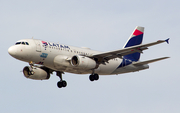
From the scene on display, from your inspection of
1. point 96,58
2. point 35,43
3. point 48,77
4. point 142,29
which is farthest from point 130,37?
point 35,43

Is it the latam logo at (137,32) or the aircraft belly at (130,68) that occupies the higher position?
the latam logo at (137,32)

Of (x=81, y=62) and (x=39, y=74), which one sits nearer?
(x=81, y=62)

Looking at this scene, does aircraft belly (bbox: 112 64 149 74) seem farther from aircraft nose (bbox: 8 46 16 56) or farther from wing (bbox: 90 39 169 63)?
aircraft nose (bbox: 8 46 16 56)

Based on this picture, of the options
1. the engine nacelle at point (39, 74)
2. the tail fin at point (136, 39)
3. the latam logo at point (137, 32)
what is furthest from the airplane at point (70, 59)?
the latam logo at point (137, 32)

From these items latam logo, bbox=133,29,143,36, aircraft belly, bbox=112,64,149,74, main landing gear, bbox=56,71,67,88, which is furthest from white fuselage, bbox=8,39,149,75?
latam logo, bbox=133,29,143,36

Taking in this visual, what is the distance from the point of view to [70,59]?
1715 inches

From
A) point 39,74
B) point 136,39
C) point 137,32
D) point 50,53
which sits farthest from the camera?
point 137,32

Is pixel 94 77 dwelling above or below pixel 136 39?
below

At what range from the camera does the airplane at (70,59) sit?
41656mm

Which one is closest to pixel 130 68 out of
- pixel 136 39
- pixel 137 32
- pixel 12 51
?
pixel 136 39

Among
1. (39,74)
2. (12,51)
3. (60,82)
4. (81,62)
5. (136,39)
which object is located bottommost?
(60,82)

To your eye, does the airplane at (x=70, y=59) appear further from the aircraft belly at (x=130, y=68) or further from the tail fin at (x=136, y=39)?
the tail fin at (x=136, y=39)

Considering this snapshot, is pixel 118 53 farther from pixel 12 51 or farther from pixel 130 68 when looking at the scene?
pixel 12 51

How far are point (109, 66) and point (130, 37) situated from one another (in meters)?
9.03
